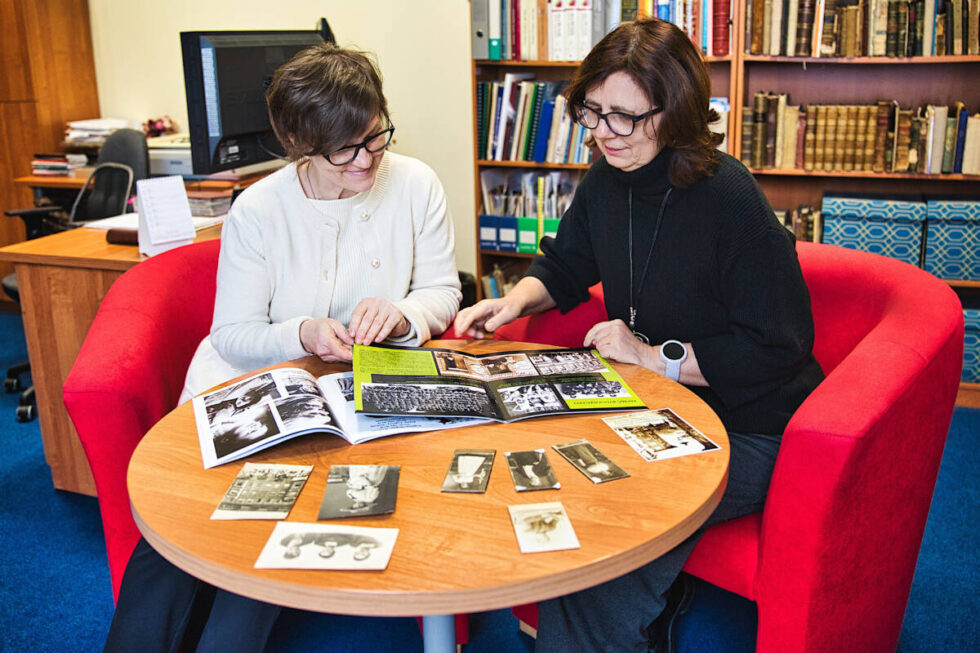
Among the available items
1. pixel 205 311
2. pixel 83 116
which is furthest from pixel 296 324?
pixel 83 116

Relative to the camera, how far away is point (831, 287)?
1.88 metres

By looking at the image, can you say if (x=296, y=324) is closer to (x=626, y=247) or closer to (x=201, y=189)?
(x=626, y=247)

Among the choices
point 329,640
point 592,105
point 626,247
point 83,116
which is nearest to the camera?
point 592,105

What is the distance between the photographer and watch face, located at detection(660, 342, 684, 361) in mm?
1601

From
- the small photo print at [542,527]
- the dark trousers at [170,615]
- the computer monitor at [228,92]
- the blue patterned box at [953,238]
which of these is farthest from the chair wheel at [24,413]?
the blue patterned box at [953,238]

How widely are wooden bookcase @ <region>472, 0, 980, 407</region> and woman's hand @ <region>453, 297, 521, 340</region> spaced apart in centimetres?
181

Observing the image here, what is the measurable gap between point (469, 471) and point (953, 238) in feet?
8.38

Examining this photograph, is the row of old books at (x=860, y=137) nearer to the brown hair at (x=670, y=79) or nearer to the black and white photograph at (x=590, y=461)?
the brown hair at (x=670, y=79)

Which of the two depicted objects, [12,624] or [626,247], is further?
[12,624]

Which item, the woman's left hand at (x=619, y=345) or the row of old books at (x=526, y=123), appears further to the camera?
the row of old books at (x=526, y=123)

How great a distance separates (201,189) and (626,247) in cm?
164

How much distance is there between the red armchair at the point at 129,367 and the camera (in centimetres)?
156

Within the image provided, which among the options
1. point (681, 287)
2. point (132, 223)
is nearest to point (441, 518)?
point (681, 287)

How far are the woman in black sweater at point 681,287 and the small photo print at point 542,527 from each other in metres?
0.39
